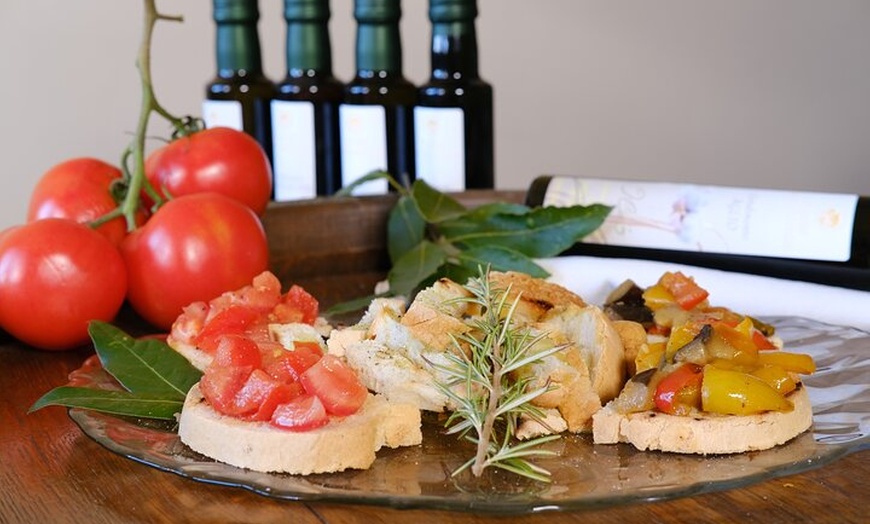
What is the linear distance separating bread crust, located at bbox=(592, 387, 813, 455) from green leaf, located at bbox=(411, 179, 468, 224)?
0.78 meters

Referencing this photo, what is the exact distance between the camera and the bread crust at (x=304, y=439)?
36.0 inches

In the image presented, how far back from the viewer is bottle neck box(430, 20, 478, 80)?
2.11m

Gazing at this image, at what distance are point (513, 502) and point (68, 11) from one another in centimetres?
274

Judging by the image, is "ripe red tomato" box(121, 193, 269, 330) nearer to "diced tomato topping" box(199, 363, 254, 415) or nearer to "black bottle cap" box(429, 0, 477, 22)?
"diced tomato topping" box(199, 363, 254, 415)

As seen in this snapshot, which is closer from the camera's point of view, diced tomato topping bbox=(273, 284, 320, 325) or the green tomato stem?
diced tomato topping bbox=(273, 284, 320, 325)

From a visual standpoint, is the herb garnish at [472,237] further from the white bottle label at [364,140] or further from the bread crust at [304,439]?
the bread crust at [304,439]

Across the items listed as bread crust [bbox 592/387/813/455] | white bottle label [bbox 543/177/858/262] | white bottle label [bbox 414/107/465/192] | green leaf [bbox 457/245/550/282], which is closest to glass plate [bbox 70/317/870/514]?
bread crust [bbox 592/387/813/455]

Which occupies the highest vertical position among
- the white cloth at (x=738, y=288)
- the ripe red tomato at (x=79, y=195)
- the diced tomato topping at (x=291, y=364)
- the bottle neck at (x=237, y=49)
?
the bottle neck at (x=237, y=49)

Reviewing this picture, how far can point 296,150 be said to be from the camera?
2191 mm

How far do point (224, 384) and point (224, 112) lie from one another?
1.38 m

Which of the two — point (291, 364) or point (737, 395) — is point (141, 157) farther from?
point (737, 395)

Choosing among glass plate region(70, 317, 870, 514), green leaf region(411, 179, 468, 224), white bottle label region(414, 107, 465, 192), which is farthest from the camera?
white bottle label region(414, 107, 465, 192)

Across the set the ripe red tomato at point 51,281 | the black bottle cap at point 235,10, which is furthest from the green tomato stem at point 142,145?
the black bottle cap at point 235,10

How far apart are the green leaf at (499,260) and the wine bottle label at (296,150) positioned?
2.06 ft
